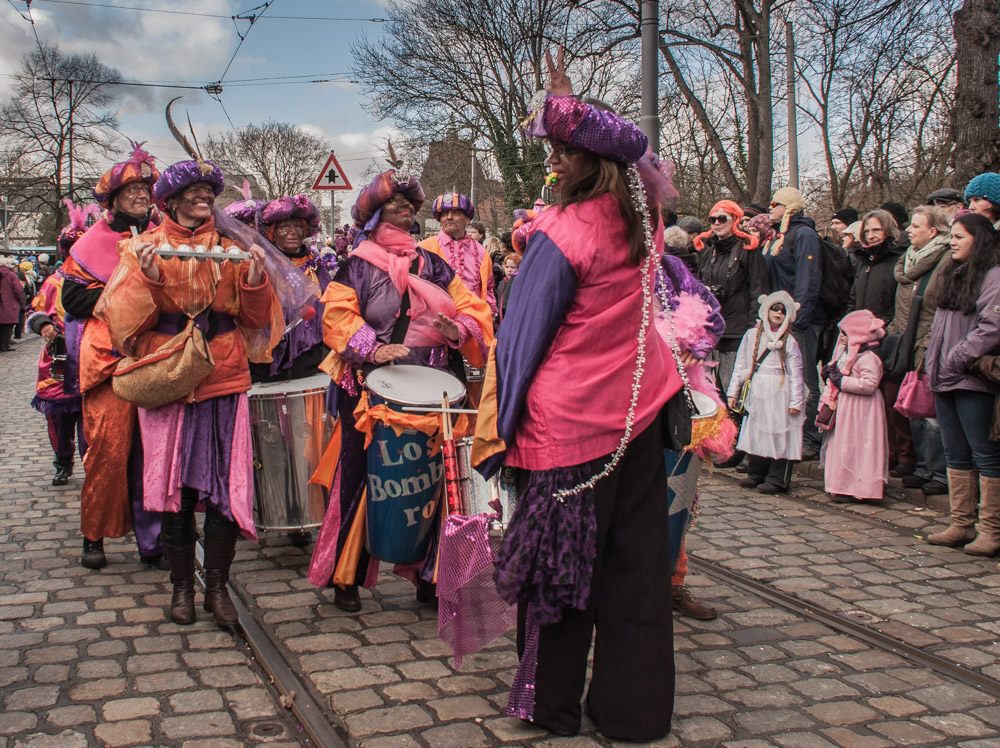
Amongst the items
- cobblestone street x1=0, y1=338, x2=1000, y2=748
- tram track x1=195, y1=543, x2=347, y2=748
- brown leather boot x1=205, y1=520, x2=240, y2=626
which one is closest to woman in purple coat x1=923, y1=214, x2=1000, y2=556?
cobblestone street x1=0, y1=338, x2=1000, y2=748

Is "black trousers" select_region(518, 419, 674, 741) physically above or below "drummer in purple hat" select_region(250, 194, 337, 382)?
below

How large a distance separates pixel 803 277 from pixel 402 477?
16.0 feet

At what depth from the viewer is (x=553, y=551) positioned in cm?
285

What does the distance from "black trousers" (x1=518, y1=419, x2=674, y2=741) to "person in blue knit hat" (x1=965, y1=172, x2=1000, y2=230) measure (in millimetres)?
3741

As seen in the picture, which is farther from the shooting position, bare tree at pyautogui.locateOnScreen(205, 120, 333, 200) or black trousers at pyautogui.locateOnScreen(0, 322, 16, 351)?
bare tree at pyautogui.locateOnScreen(205, 120, 333, 200)

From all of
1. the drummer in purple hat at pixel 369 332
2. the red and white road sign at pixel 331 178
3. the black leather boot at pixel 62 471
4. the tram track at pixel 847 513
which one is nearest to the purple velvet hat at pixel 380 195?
the drummer in purple hat at pixel 369 332

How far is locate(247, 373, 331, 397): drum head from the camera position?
15.5 ft

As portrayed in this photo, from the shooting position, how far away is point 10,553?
5.15 metres

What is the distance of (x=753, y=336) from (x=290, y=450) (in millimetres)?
3787

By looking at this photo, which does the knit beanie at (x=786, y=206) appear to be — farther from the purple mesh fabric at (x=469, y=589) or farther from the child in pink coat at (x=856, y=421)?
the purple mesh fabric at (x=469, y=589)

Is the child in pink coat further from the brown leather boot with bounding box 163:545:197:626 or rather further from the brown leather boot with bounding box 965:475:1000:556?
the brown leather boot with bounding box 163:545:197:626

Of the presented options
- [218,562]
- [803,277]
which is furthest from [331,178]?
[218,562]

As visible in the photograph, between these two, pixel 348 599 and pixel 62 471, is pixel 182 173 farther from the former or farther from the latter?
pixel 62 471

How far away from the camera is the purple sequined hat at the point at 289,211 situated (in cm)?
546
